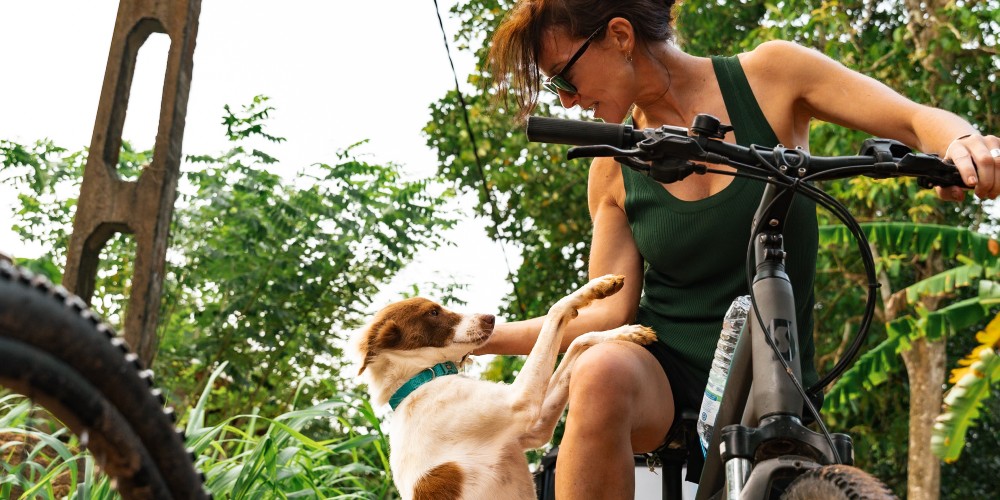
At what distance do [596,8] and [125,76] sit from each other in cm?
297

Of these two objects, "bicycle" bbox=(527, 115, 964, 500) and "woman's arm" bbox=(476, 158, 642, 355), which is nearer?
"bicycle" bbox=(527, 115, 964, 500)

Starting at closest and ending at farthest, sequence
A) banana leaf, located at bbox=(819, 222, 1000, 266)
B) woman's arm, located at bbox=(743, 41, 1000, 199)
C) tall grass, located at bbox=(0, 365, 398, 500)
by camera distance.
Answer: woman's arm, located at bbox=(743, 41, 1000, 199) → tall grass, located at bbox=(0, 365, 398, 500) → banana leaf, located at bbox=(819, 222, 1000, 266)

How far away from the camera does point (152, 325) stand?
473cm

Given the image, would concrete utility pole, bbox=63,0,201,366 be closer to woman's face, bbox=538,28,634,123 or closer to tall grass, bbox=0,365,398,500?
tall grass, bbox=0,365,398,500

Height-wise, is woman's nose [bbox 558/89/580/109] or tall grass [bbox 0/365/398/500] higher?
woman's nose [bbox 558/89/580/109]

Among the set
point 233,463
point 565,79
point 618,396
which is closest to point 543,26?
point 565,79

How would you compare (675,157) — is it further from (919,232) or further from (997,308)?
(997,308)

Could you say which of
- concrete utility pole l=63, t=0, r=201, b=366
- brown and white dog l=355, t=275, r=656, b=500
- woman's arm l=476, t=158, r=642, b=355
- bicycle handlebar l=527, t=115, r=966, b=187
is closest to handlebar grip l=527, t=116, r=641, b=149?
bicycle handlebar l=527, t=115, r=966, b=187

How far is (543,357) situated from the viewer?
288cm

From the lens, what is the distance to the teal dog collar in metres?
3.11

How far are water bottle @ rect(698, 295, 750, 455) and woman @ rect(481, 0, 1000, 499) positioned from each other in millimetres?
156

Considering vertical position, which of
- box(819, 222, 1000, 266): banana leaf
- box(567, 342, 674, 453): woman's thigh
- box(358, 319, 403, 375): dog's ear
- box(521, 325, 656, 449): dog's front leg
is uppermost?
box(819, 222, 1000, 266): banana leaf

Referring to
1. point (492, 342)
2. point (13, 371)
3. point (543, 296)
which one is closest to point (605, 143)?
point (13, 371)

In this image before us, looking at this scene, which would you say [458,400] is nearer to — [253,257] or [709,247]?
[709,247]
